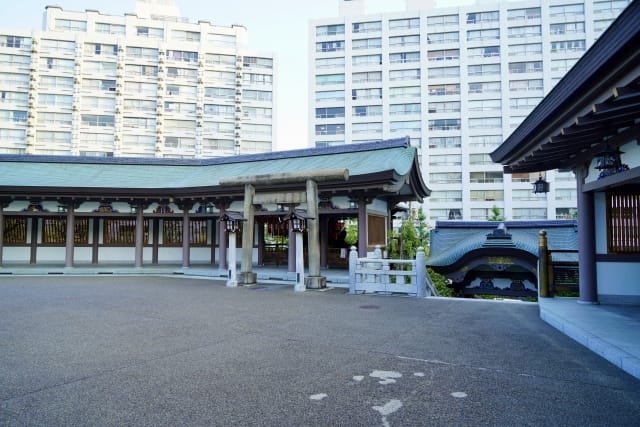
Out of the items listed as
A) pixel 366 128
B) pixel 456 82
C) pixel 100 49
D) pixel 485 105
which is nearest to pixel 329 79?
pixel 366 128

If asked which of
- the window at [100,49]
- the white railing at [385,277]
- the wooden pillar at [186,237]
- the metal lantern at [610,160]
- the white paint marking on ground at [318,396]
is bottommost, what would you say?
the white paint marking on ground at [318,396]

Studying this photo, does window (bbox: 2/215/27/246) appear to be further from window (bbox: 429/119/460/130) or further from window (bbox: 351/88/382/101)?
window (bbox: 429/119/460/130)

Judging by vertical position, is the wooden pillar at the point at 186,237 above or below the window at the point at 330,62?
below

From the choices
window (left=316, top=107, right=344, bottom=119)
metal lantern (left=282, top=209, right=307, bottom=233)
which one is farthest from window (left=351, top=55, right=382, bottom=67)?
metal lantern (left=282, top=209, right=307, bottom=233)

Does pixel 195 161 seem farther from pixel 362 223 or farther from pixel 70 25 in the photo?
pixel 70 25

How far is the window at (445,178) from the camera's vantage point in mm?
46875

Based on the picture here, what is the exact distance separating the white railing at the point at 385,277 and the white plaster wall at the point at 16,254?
1696 centimetres

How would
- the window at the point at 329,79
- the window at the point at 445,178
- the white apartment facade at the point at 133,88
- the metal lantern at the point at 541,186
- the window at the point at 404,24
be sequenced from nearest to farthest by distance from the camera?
the metal lantern at the point at 541,186
the window at the point at 445,178
the white apartment facade at the point at 133,88
the window at the point at 404,24
the window at the point at 329,79

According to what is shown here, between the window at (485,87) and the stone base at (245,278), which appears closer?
the stone base at (245,278)

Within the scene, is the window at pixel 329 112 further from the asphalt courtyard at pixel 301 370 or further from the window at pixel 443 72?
the asphalt courtyard at pixel 301 370

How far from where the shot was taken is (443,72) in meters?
48.8

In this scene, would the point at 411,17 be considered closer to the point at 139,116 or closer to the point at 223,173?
the point at 139,116

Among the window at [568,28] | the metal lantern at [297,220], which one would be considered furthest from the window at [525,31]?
the metal lantern at [297,220]

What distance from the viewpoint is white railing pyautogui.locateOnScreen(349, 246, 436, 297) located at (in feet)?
37.2
